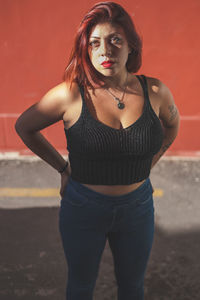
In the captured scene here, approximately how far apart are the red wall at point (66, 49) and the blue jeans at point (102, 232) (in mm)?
2873

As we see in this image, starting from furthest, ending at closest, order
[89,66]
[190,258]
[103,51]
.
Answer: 1. [190,258]
2. [89,66]
3. [103,51]

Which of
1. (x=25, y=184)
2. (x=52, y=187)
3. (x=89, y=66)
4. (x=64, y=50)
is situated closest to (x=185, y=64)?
Answer: (x=64, y=50)

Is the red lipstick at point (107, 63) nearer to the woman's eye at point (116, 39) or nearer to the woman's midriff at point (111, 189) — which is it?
the woman's eye at point (116, 39)

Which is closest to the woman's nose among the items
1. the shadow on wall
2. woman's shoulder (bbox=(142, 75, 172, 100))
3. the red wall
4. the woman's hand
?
woman's shoulder (bbox=(142, 75, 172, 100))

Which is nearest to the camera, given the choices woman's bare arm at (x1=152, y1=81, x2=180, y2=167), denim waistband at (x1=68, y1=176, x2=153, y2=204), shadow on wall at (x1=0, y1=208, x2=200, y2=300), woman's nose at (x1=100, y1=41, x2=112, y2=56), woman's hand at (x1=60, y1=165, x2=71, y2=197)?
woman's nose at (x1=100, y1=41, x2=112, y2=56)

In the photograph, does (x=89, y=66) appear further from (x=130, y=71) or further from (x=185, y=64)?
(x=185, y=64)

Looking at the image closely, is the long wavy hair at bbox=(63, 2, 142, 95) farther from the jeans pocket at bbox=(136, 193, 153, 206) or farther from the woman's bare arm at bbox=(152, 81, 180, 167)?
the jeans pocket at bbox=(136, 193, 153, 206)

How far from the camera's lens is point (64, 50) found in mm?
4051

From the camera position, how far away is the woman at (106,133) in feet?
4.58

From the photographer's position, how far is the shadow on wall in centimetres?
252

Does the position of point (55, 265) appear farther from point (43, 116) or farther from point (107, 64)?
point (107, 64)

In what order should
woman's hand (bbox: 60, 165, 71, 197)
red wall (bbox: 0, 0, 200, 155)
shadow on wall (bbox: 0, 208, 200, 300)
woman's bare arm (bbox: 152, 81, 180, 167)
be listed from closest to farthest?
woman's bare arm (bbox: 152, 81, 180, 167) → woman's hand (bbox: 60, 165, 71, 197) → shadow on wall (bbox: 0, 208, 200, 300) → red wall (bbox: 0, 0, 200, 155)

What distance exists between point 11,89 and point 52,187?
1533 millimetres

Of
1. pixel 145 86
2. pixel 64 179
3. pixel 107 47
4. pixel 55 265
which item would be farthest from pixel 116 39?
pixel 55 265
